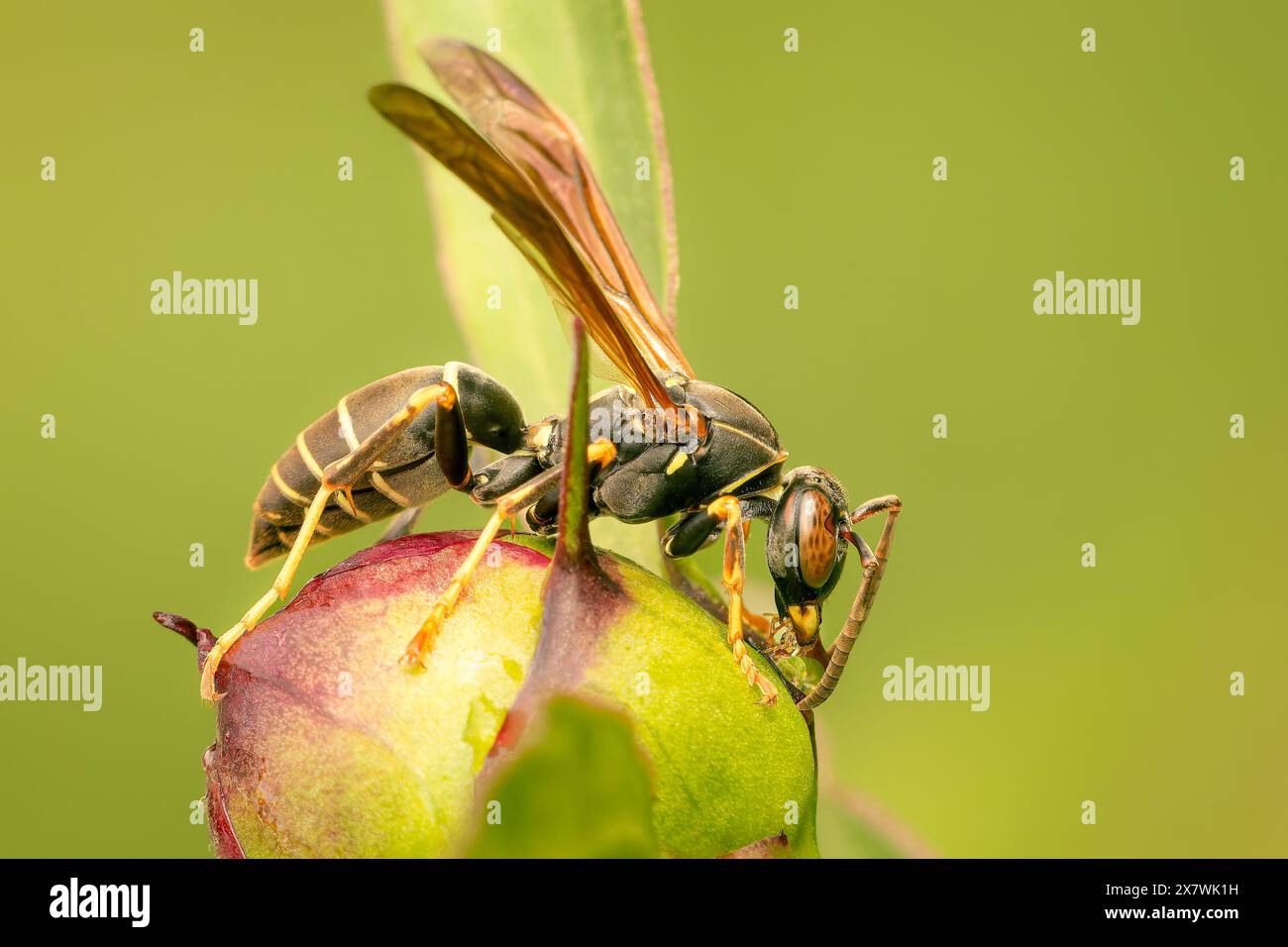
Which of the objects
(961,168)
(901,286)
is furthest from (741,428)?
(961,168)

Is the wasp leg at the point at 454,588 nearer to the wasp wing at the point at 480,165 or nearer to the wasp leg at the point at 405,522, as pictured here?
the wasp wing at the point at 480,165

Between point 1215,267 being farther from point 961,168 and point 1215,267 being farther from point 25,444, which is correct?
point 25,444

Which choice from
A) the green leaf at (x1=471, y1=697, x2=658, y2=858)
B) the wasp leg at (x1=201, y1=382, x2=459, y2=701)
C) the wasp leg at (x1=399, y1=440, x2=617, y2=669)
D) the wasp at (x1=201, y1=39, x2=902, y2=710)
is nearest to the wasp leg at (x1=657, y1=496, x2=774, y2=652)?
the wasp at (x1=201, y1=39, x2=902, y2=710)

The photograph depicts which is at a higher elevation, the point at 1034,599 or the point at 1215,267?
the point at 1215,267

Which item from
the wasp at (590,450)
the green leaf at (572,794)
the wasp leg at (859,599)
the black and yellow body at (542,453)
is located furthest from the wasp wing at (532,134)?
the green leaf at (572,794)

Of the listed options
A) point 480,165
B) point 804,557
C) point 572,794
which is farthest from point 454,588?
point 804,557

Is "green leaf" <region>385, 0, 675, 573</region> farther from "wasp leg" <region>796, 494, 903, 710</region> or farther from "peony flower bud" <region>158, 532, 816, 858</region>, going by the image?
"peony flower bud" <region>158, 532, 816, 858</region>

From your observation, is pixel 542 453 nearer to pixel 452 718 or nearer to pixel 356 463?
pixel 356 463
